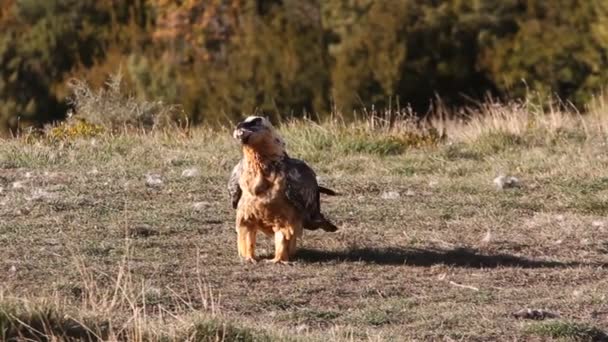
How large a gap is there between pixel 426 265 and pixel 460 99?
24.0 m

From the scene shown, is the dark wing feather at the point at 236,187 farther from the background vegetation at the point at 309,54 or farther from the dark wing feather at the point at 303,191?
the background vegetation at the point at 309,54

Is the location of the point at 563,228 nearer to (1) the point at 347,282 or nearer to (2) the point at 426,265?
(2) the point at 426,265

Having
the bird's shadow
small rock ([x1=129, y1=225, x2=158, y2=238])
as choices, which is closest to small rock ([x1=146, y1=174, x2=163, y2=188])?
small rock ([x1=129, y1=225, x2=158, y2=238])

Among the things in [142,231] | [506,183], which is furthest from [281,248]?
[506,183]

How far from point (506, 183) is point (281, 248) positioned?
324 centimetres

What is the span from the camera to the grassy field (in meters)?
7.48

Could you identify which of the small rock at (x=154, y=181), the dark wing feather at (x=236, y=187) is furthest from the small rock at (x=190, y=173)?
the dark wing feather at (x=236, y=187)

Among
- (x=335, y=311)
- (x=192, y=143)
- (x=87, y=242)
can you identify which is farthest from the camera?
(x=192, y=143)

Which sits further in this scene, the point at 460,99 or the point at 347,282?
the point at 460,99

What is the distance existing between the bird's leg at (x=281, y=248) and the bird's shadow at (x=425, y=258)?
0.16 meters

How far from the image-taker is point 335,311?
785 cm

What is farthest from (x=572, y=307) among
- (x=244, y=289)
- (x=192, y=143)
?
(x=192, y=143)

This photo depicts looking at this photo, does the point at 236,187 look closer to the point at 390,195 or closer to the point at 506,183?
the point at 390,195

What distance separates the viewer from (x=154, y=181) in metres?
11.1
